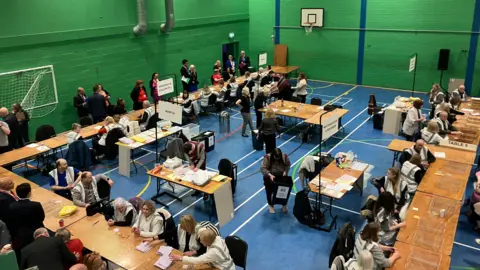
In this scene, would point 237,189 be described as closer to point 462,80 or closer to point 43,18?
point 43,18

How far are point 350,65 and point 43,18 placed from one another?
13263mm

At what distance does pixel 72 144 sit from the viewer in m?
10.1

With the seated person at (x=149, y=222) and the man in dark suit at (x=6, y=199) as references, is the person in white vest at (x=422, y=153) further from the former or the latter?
the man in dark suit at (x=6, y=199)

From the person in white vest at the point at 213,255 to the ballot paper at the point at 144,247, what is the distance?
0.71 m

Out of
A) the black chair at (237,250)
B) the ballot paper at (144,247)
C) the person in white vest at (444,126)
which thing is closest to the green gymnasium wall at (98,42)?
the ballot paper at (144,247)

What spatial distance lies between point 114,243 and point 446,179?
6139 millimetres

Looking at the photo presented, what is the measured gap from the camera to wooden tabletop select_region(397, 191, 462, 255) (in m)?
5.86

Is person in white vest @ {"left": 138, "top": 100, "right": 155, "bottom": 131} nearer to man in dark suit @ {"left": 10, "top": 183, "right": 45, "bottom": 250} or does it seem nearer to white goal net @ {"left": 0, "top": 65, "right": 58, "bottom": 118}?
white goal net @ {"left": 0, "top": 65, "right": 58, "bottom": 118}

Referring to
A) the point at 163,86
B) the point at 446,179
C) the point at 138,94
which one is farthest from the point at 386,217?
the point at 138,94

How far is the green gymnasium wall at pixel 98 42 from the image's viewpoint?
39.6 feet

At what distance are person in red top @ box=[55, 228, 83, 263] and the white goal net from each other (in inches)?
306

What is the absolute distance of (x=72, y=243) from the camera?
230 inches

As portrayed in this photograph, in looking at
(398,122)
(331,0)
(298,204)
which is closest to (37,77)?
(298,204)

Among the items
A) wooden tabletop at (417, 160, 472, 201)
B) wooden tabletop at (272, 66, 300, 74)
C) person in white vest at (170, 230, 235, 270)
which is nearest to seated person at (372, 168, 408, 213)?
wooden tabletop at (417, 160, 472, 201)
